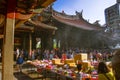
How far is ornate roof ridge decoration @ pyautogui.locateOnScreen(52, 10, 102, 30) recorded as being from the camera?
1196 inches

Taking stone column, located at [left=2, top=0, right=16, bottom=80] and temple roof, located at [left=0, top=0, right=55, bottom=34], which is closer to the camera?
stone column, located at [left=2, top=0, right=16, bottom=80]

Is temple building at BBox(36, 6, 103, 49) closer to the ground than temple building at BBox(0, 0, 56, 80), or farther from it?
farther from it

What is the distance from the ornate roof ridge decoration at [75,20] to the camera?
3037 centimetres

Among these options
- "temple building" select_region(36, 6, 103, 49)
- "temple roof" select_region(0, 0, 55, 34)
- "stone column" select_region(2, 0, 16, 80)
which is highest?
"temple building" select_region(36, 6, 103, 49)

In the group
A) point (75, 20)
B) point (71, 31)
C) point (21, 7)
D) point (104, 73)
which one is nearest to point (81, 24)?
point (75, 20)

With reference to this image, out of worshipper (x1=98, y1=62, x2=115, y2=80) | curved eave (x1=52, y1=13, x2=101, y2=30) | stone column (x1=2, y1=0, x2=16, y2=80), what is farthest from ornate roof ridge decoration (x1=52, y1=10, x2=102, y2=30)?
worshipper (x1=98, y1=62, x2=115, y2=80)

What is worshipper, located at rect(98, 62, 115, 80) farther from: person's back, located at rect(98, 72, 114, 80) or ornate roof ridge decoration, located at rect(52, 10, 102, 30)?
ornate roof ridge decoration, located at rect(52, 10, 102, 30)

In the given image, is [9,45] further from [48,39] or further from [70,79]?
[48,39]

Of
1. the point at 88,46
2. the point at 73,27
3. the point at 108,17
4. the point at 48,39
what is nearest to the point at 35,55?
the point at 48,39

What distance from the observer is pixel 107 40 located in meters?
37.6

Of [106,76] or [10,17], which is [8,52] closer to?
[10,17]

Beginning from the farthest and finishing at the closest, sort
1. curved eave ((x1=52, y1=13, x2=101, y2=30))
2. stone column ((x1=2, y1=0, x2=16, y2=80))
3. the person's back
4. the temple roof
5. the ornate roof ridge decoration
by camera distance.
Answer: curved eave ((x1=52, y1=13, x2=101, y2=30)), the ornate roof ridge decoration, the temple roof, stone column ((x1=2, y1=0, x2=16, y2=80)), the person's back

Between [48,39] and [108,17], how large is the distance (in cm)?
2763

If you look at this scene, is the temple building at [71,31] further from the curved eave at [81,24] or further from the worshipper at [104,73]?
the worshipper at [104,73]
